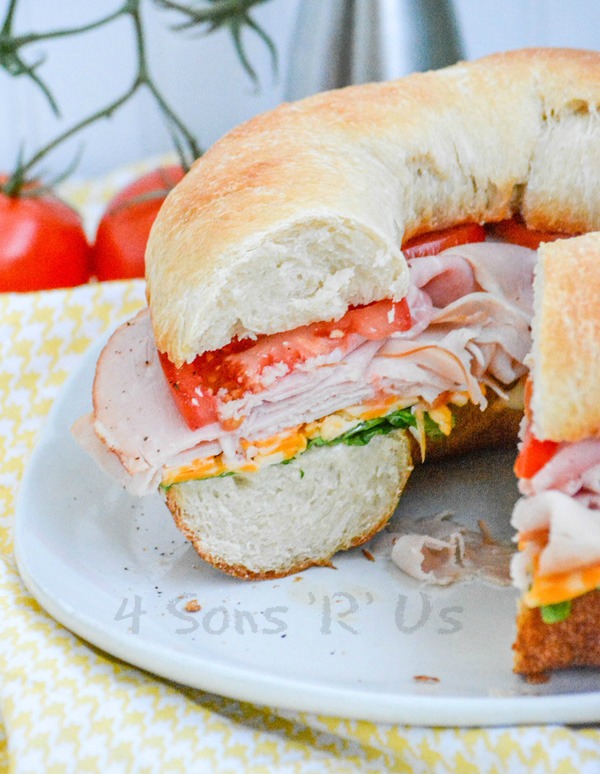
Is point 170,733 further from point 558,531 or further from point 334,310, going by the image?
point 334,310

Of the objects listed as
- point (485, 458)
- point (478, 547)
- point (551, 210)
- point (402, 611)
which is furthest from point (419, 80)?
point (402, 611)

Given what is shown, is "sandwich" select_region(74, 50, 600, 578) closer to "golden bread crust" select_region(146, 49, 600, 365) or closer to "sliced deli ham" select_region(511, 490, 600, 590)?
"golden bread crust" select_region(146, 49, 600, 365)

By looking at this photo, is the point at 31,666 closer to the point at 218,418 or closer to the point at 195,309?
the point at 218,418

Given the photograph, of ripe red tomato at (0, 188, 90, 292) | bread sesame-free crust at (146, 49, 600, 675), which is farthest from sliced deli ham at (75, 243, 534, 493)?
ripe red tomato at (0, 188, 90, 292)

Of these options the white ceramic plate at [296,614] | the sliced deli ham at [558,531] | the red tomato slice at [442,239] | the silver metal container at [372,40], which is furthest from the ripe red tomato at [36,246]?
the sliced deli ham at [558,531]

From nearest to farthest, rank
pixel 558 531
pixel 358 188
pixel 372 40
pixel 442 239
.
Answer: pixel 558 531
pixel 358 188
pixel 442 239
pixel 372 40

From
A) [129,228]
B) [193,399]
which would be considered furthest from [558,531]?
[129,228]
